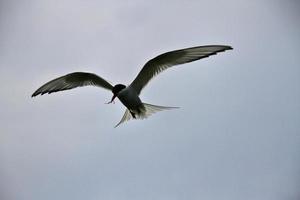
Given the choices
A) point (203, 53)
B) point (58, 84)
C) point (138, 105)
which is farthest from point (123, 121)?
point (203, 53)

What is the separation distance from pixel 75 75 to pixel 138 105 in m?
0.66

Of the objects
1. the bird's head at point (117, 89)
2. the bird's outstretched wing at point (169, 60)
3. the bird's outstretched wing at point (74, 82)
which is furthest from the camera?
the bird's outstretched wing at point (74, 82)

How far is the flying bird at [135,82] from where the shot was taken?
18.1ft

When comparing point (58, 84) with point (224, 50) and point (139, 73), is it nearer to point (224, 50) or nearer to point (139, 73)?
point (139, 73)

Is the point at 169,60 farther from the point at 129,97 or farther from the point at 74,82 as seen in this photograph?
the point at 74,82

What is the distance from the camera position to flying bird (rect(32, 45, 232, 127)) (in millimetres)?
5504

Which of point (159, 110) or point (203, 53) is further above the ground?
point (203, 53)

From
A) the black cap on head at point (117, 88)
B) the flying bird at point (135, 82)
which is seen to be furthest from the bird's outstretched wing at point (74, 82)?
the black cap on head at point (117, 88)

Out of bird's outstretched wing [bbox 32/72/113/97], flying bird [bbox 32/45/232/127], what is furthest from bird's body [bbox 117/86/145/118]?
bird's outstretched wing [bbox 32/72/113/97]

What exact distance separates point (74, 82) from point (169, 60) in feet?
3.30

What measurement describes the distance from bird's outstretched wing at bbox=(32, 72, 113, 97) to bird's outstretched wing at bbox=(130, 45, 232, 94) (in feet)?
1.18

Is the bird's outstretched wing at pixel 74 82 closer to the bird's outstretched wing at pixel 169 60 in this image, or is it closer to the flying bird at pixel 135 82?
the flying bird at pixel 135 82

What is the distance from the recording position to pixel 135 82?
5.87m

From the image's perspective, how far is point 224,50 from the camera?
505 cm
